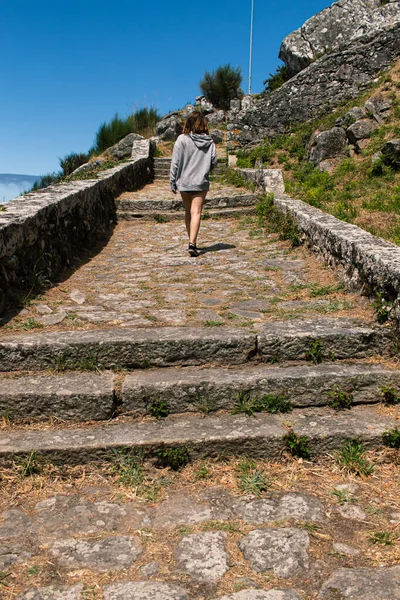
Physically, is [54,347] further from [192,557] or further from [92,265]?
[92,265]

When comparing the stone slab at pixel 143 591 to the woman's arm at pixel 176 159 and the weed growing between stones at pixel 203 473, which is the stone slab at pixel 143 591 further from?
the woman's arm at pixel 176 159

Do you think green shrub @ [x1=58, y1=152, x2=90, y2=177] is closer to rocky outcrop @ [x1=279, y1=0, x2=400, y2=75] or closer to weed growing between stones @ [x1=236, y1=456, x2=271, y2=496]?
rocky outcrop @ [x1=279, y1=0, x2=400, y2=75]

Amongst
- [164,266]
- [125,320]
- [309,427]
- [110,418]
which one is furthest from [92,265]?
[309,427]

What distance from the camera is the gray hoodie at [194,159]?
671 cm

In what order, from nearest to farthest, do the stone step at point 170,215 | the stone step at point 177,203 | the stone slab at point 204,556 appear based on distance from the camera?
1. the stone slab at point 204,556
2. the stone step at point 170,215
3. the stone step at point 177,203

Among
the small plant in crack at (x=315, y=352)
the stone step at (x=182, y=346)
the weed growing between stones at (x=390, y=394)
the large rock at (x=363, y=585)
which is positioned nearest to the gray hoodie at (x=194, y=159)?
the stone step at (x=182, y=346)

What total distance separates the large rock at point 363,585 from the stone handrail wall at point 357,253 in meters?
1.86

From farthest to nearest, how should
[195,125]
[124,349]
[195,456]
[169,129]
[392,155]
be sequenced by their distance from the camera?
[169,129], [392,155], [195,125], [124,349], [195,456]

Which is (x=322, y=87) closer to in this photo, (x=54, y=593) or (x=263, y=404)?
(x=263, y=404)

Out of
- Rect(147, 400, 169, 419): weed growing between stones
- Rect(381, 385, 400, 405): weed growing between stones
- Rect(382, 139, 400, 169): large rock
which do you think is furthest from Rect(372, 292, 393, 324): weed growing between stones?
Rect(382, 139, 400, 169): large rock

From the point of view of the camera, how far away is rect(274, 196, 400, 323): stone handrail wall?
3953 millimetres

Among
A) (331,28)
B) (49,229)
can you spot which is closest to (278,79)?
(331,28)

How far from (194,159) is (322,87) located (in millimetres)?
10708

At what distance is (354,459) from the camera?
3062 millimetres
